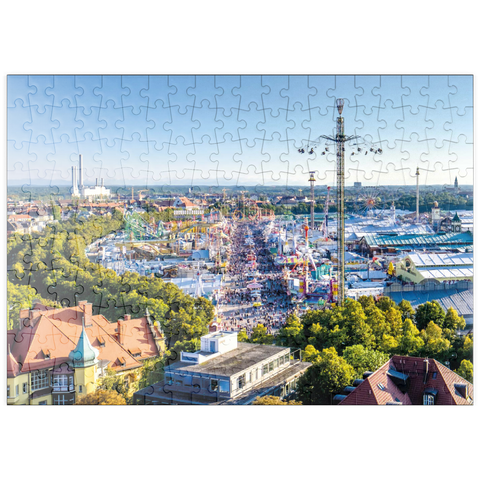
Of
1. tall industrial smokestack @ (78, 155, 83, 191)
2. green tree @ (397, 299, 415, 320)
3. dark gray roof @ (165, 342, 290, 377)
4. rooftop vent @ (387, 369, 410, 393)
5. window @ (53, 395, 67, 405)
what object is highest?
tall industrial smokestack @ (78, 155, 83, 191)

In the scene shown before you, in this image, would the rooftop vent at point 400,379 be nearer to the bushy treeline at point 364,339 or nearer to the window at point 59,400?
the bushy treeline at point 364,339

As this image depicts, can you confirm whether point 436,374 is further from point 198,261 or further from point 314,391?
point 198,261

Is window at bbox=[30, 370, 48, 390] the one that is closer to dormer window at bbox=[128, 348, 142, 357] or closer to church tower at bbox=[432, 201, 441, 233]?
dormer window at bbox=[128, 348, 142, 357]

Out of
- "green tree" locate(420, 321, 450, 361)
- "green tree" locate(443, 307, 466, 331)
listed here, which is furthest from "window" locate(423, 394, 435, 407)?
"green tree" locate(443, 307, 466, 331)

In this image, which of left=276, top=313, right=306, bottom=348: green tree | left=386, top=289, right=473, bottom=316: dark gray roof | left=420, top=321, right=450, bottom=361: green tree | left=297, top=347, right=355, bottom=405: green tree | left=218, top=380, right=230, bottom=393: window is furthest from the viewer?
left=386, top=289, right=473, bottom=316: dark gray roof

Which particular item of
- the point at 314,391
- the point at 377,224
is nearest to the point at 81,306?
the point at 314,391
